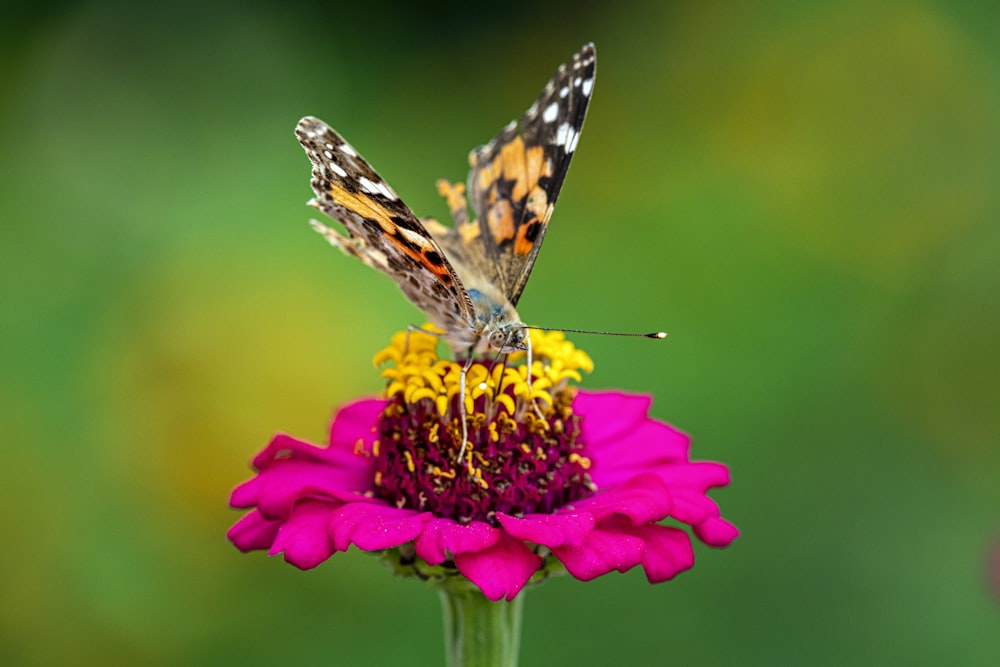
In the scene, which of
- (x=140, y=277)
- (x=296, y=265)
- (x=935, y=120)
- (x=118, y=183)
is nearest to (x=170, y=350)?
(x=140, y=277)

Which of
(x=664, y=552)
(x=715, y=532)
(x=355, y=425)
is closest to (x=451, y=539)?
(x=664, y=552)

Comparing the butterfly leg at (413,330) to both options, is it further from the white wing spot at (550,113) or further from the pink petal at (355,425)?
the white wing spot at (550,113)

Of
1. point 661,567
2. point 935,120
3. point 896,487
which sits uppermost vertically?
point 935,120

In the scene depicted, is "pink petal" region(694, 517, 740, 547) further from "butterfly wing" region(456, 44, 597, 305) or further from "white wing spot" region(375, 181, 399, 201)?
"white wing spot" region(375, 181, 399, 201)

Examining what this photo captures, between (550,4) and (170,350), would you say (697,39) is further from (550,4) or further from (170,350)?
(170,350)

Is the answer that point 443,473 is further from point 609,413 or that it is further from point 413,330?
point 609,413

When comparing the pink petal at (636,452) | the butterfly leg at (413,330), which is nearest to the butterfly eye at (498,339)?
the butterfly leg at (413,330)
